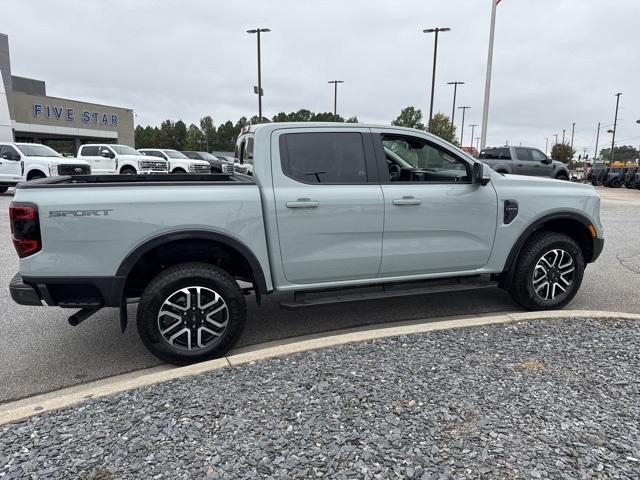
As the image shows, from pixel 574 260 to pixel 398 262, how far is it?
6.26 feet

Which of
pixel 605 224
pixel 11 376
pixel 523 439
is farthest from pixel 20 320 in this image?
pixel 605 224

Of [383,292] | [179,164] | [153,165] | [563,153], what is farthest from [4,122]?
[563,153]

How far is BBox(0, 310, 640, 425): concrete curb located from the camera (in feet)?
9.38

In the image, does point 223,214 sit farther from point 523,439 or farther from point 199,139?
point 199,139

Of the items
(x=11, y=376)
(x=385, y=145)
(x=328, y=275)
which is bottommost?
(x=11, y=376)

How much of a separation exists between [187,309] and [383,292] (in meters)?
1.70

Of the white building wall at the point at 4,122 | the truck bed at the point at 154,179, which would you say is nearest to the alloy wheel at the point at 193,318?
the truck bed at the point at 154,179

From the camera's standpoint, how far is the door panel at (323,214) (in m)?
3.89

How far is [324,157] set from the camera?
4109 mm

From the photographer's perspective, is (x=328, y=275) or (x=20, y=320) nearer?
(x=328, y=275)

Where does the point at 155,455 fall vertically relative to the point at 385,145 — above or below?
below

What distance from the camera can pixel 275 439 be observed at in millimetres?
2508

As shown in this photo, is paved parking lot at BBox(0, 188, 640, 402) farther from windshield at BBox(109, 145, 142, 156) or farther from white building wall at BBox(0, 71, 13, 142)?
white building wall at BBox(0, 71, 13, 142)

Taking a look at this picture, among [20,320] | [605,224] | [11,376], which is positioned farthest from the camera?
[605,224]
